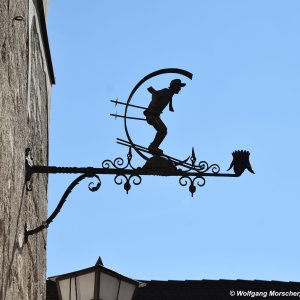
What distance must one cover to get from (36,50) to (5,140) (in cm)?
233

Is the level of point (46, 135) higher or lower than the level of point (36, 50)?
lower

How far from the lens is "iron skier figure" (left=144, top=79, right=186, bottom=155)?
7.38m

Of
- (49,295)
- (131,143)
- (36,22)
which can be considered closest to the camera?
(131,143)

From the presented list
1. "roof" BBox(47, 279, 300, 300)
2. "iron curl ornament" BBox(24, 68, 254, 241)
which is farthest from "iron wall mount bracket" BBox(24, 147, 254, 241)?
"roof" BBox(47, 279, 300, 300)

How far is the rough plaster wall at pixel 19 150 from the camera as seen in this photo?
648 centimetres

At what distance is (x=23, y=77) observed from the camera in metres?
7.59

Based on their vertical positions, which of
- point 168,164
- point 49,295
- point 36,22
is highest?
point 36,22

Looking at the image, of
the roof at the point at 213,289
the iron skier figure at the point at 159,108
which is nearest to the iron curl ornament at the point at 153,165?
the iron skier figure at the point at 159,108

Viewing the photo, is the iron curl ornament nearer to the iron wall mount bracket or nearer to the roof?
the iron wall mount bracket

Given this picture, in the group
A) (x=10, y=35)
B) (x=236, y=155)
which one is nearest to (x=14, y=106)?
(x=10, y=35)

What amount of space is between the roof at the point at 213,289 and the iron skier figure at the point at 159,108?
434 inches

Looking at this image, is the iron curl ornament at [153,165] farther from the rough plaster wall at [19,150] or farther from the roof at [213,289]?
the roof at [213,289]

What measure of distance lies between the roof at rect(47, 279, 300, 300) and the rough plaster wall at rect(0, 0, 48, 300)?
9478 millimetres

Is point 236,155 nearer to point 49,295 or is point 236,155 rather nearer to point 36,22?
point 36,22
